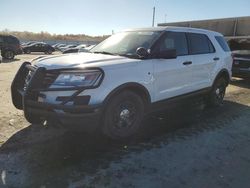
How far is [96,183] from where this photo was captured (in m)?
3.88

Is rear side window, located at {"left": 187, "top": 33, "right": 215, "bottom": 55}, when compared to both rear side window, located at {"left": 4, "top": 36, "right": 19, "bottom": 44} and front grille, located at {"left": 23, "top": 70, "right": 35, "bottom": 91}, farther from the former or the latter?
rear side window, located at {"left": 4, "top": 36, "right": 19, "bottom": 44}

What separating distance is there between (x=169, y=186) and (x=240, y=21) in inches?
587

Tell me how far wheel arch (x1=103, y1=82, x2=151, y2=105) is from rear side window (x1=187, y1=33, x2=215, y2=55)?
5.76ft

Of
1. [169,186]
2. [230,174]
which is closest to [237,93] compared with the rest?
[230,174]

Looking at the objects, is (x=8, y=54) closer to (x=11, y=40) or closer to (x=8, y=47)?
(x=8, y=47)

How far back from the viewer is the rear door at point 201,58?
6891 millimetres

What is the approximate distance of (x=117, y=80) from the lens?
502cm

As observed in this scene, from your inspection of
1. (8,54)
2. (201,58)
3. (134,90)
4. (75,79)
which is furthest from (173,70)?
(8,54)

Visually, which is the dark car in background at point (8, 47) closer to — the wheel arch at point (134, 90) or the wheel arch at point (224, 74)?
Result: the wheel arch at point (224, 74)

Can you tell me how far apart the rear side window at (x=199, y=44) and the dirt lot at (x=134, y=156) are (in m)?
1.47

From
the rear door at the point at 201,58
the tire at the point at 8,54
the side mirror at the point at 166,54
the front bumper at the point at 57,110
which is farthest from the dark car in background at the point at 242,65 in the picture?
the tire at the point at 8,54

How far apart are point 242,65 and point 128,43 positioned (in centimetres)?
771

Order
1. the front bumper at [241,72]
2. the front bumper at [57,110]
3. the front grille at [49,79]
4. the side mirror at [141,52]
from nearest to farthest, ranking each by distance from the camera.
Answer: the front bumper at [57,110] < the front grille at [49,79] < the side mirror at [141,52] < the front bumper at [241,72]

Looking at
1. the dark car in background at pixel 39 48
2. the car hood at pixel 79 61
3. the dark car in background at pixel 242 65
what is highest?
the car hood at pixel 79 61
